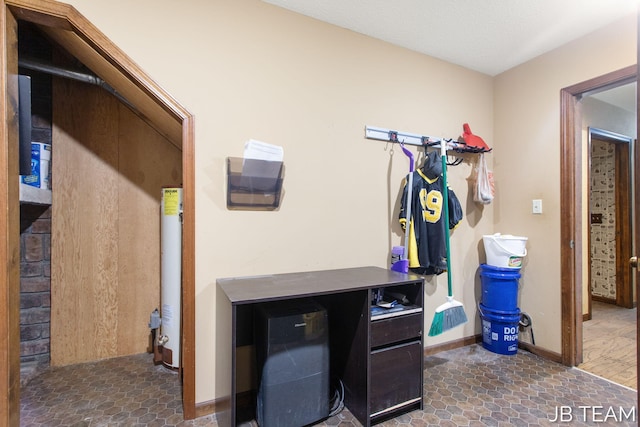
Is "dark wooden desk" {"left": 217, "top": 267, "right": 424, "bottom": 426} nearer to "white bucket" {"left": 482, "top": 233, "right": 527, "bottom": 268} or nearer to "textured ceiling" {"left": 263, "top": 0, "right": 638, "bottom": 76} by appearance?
"white bucket" {"left": 482, "top": 233, "right": 527, "bottom": 268}

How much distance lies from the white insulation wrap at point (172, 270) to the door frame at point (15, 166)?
0.47 metres

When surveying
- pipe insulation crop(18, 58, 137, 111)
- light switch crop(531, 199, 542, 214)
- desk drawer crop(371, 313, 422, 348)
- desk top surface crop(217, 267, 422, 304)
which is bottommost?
desk drawer crop(371, 313, 422, 348)

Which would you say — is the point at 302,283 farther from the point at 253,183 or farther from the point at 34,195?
the point at 34,195

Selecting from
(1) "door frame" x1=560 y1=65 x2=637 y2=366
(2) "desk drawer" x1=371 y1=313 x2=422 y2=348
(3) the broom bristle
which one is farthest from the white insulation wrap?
(1) "door frame" x1=560 y1=65 x2=637 y2=366

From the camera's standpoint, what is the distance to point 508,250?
96.7 inches

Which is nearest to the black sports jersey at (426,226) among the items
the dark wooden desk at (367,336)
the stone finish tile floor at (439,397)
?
the dark wooden desk at (367,336)

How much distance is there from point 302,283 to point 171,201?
1.17 metres

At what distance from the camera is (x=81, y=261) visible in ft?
7.27

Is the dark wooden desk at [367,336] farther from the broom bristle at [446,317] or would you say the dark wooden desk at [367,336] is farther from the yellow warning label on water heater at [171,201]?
the yellow warning label on water heater at [171,201]

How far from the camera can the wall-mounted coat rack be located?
2.26 meters

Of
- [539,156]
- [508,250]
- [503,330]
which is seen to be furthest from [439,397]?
[539,156]

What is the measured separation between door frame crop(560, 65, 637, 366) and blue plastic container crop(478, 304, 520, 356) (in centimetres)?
31

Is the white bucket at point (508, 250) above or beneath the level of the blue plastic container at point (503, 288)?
above

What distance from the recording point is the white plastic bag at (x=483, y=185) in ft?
8.50
